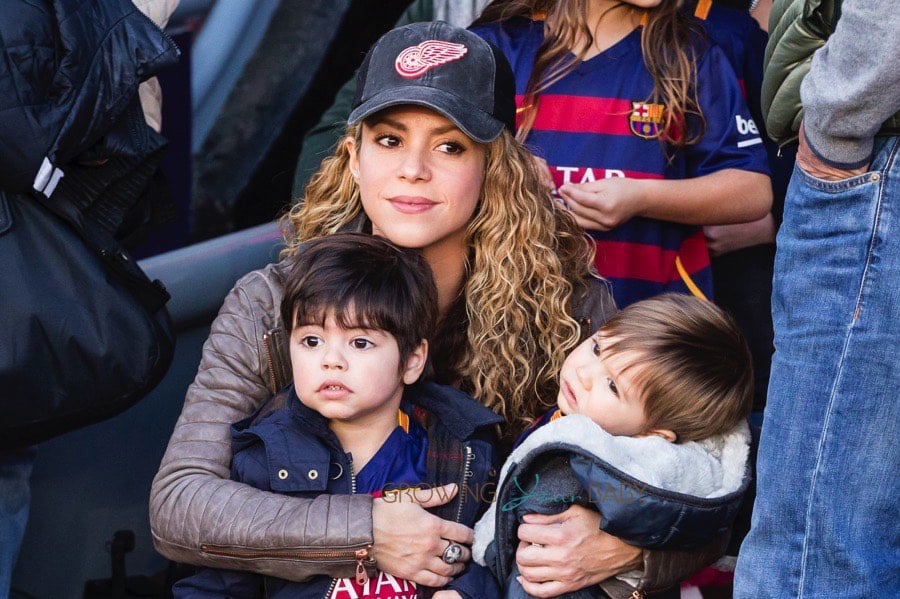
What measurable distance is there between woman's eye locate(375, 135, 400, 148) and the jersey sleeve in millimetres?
840

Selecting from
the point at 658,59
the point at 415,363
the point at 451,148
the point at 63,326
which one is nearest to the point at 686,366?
the point at 415,363

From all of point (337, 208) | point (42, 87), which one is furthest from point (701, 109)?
point (42, 87)

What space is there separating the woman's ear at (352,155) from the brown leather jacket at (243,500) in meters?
0.33

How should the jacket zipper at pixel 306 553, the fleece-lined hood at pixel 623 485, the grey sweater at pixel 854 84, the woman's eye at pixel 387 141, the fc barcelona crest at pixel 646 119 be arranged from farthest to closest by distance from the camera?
the fc barcelona crest at pixel 646 119 → the woman's eye at pixel 387 141 → the jacket zipper at pixel 306 553 → the fleece-lined hood at pixel 623 485 → the grey sweater at pixel 854 84

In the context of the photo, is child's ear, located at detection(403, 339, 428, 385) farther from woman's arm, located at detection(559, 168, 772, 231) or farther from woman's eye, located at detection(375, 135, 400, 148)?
woman's arm, located at detection(559, 168, 772, 231)

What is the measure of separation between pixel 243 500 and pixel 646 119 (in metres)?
1.44

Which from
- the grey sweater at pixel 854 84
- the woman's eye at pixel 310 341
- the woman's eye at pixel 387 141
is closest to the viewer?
the grey sweater at pixel 854 84

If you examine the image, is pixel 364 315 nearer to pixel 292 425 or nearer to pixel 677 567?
pixel 292 425

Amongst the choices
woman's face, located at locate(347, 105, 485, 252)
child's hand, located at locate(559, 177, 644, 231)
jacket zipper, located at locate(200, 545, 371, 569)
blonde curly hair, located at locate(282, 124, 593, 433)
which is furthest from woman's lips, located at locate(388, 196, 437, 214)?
jacket zipper, located at locate(200, 545, 371, 569)

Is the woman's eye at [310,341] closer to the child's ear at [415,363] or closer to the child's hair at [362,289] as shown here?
the child's hair at [362,289]

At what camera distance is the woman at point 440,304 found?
2387 millimetres

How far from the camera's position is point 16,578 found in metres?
3.55

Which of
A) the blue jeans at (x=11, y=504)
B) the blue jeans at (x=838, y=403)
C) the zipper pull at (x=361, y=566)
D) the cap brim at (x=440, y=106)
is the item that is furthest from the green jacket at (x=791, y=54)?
the blue jeans at (x=11, y=504)

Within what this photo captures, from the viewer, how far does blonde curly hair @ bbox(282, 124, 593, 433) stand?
2.80 m
